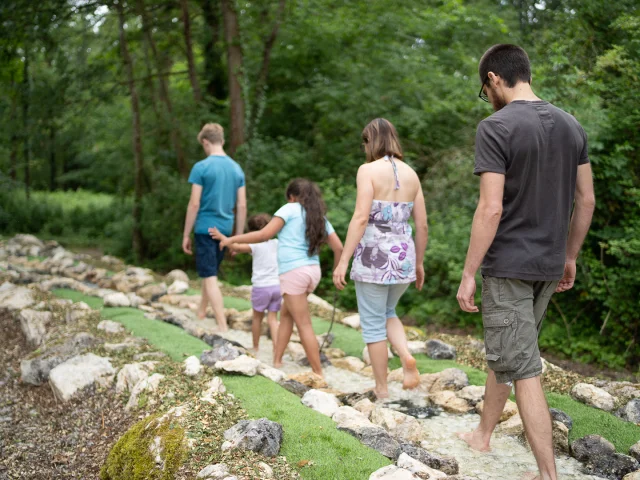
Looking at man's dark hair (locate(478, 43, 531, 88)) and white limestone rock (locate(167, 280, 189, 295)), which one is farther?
white limestone rock (locate(167, 280, 189, 295))

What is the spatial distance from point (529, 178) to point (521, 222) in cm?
20

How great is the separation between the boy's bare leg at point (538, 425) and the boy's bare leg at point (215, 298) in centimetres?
399

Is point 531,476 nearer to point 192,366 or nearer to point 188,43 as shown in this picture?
point 192,366

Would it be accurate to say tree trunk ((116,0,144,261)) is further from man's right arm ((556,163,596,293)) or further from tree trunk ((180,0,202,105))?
man's right arm ((556,163,596,293))

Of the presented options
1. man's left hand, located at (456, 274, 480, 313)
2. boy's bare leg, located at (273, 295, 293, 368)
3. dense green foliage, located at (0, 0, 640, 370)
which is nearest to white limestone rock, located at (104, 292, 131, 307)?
boy's bare leg, located at (273, 295, 293, 368)

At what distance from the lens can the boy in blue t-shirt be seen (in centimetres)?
620

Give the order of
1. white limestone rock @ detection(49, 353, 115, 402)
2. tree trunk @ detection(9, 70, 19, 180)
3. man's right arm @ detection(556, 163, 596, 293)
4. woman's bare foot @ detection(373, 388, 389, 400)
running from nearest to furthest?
man's right arm @ detection(556, 163, 596, 293)
woman's bare foot @ detection(373, 388, 389, 400)
white limestone rock @ detection(49, 353, 115, 402)
tree trunk @ detection(9, 70, 19, 180)

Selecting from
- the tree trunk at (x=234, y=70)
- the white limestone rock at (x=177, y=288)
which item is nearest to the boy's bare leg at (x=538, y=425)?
the white limestone rock at (x=177, y=288)

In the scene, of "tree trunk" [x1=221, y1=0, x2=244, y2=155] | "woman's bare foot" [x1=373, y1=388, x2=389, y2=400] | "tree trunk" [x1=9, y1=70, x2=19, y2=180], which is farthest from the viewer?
"tree trunk" [x1=9, y1=70, x2=19, y2=180]

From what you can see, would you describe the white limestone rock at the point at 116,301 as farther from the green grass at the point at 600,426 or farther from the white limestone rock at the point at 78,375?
the green grass at the point at 600,426

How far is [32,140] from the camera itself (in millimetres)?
12961

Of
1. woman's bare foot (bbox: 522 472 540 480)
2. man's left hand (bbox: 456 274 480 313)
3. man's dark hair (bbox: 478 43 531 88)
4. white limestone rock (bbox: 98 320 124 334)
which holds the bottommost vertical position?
woman's bare foot (bbox: 522 472 540 480)

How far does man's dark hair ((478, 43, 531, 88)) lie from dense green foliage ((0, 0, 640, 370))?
137 inches

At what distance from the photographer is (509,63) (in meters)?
2.92
